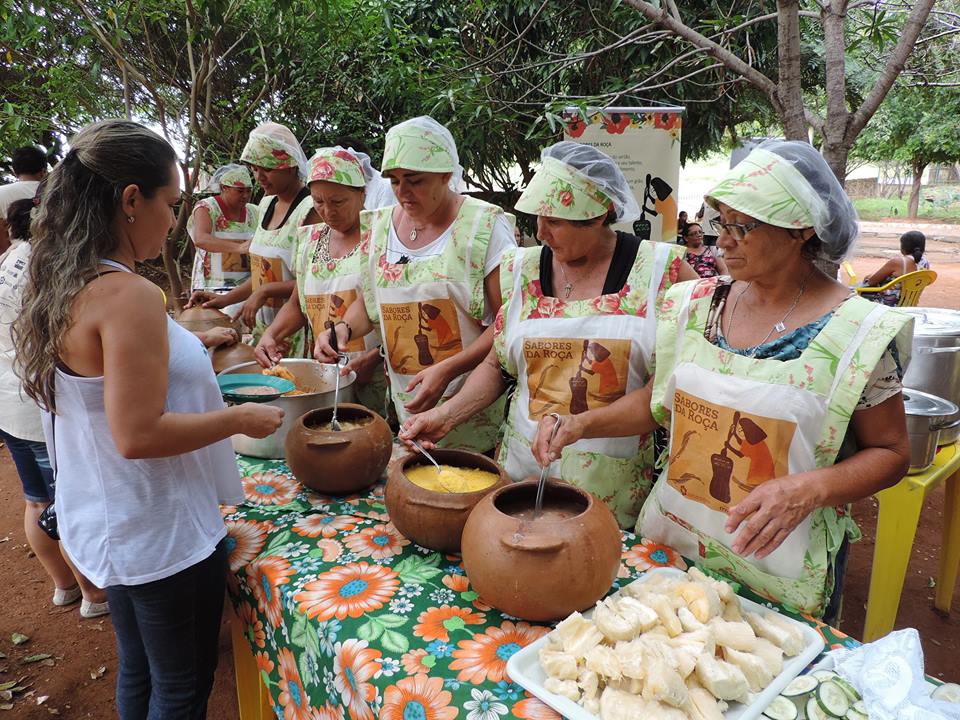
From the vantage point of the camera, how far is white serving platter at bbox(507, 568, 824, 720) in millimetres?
1116

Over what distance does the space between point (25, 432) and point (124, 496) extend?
1.67 m

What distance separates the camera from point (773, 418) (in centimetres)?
151

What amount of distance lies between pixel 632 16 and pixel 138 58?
445 cm

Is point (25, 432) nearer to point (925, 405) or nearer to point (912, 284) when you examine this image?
point (925, 405)

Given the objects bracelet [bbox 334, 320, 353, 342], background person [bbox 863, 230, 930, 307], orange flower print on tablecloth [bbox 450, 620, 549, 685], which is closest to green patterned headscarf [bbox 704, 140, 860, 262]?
orange flower print on tablecloth [bbox 450, 620, 549, 685]

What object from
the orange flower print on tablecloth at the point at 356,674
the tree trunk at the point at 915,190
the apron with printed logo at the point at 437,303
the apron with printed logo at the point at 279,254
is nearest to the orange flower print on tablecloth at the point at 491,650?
the orange flower print on tablecloth at the point at 356,674

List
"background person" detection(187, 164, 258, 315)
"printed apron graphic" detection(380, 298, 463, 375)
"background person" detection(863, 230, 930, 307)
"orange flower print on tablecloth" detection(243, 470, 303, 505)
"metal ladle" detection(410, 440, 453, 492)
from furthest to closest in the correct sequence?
"background person" detection(863, 230, 930, 307)
"background person" detection(187, 164, 258, 315)
"printed apron graphic" detection(380, 298, 463, 375)
"orange flower print on tablecloth" detection(243, 470, 303, 505)
"metal ladle" detection(410, 440, 453, 492)

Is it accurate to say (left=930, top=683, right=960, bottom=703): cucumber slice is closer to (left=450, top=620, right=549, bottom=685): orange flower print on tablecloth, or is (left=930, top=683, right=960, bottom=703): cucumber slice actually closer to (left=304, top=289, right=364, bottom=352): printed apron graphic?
(left=450, top=620, right=549, bottom=685): orange flower print on tablecloth

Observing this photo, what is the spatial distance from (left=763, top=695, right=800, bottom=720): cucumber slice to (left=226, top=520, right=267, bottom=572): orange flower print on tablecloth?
1.23m

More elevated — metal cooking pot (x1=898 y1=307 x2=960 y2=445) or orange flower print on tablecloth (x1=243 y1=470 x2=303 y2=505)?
metal cooking pot (x1=898 y1=307 x2=960 y2=445)

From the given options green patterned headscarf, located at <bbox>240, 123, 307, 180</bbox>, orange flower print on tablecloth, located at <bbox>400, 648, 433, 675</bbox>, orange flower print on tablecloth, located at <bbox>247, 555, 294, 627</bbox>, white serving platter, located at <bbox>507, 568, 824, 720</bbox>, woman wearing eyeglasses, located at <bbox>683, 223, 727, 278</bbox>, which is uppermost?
green patterned headscarf, located at <bbox>240, 123, 307, 180</bbox>

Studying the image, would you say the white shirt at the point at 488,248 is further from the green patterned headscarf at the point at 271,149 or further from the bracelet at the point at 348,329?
the green patterned headscarf at the point at 271,149

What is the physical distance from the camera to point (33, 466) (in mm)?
2967

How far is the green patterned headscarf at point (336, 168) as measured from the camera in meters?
2.71
